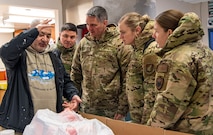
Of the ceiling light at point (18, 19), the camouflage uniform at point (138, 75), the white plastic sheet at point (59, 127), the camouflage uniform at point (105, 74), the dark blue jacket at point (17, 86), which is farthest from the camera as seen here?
the ceiling light at point (18, 19)

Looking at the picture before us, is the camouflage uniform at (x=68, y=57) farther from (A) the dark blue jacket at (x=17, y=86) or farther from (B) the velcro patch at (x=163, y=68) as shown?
(B) the velcro patch at (x=163, y=68)

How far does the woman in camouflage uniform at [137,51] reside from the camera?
1827mm

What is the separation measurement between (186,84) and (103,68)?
0.92m

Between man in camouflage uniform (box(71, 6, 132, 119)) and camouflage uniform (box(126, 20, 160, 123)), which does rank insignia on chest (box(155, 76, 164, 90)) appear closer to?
camouflage uniform (box(126, 20, 160, 123))

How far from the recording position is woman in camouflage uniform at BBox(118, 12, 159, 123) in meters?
1.83

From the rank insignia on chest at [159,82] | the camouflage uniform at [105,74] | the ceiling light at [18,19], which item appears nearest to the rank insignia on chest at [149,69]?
the rank insignia on chest at [159,82]

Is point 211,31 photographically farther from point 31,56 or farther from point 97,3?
point 31,56

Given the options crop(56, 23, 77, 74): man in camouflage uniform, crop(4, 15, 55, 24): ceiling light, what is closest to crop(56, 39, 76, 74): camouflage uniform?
crop(56, 23, 77, 74): man in camouflage uniform

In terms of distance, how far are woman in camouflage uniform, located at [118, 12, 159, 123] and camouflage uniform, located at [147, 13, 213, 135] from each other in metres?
0.41

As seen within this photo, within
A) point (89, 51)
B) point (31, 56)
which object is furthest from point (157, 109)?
point (89, 51)

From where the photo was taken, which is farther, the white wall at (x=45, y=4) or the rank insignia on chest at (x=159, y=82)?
the white wall at (x=45, y=4)

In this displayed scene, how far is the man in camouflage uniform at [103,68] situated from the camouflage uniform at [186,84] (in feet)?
2.39

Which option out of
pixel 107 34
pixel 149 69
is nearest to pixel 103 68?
pixel 107 34

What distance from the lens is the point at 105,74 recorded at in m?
2.10
